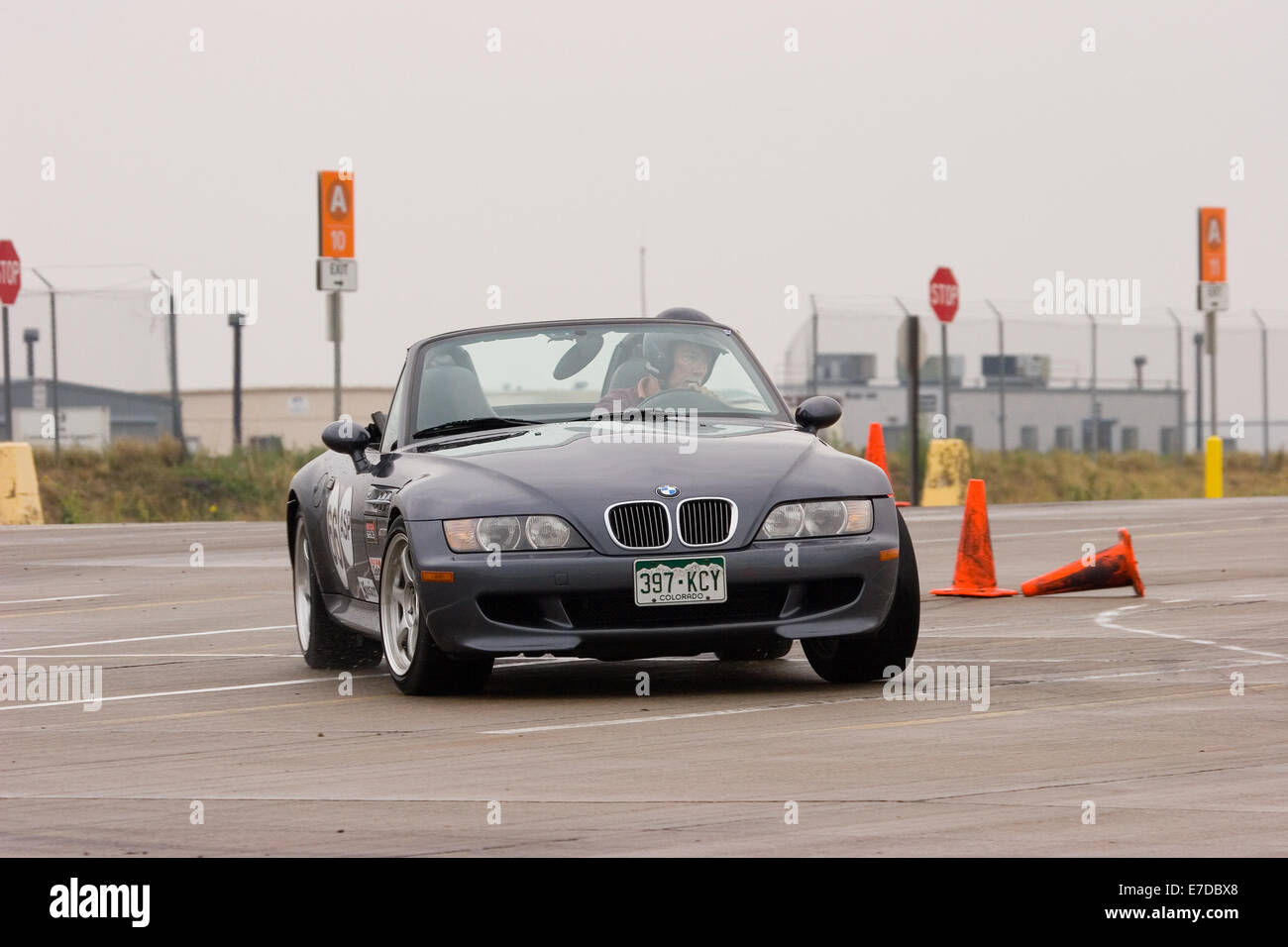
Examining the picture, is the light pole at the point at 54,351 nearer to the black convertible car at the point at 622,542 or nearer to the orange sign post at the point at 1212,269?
the orange sign post at the point at 1212,269

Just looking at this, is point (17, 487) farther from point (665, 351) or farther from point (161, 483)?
point (665, 351)

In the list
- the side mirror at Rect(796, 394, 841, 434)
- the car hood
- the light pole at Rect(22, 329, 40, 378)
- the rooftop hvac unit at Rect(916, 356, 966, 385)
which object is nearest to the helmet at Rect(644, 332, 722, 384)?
the side mirror at Rect(796, 394, 841, 434)

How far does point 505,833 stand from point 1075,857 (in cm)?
146

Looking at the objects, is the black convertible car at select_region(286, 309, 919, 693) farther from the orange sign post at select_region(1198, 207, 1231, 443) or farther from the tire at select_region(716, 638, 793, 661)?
the orange sign post at select_region(1198, 207, 1231, 443)

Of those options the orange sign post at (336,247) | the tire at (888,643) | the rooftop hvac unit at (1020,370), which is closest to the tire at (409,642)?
the tire at (888,643)

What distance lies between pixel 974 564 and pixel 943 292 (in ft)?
69.0

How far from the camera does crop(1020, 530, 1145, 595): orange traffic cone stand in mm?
13273

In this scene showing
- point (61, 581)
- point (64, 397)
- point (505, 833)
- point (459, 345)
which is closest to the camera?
point (505, 833)

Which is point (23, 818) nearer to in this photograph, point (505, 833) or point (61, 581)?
point (505, 833)

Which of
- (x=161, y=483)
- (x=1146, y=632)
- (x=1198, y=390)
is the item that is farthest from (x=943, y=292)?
(x=1146, y=632)

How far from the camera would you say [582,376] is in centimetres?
1023
